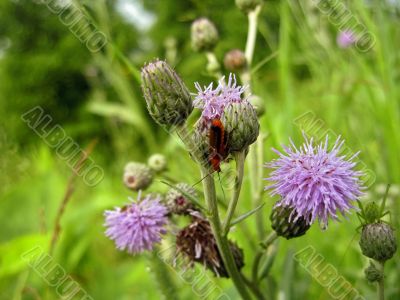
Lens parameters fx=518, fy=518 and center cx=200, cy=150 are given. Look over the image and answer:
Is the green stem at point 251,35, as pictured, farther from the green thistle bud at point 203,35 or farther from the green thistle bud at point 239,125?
the green thistle bud at point 239,125

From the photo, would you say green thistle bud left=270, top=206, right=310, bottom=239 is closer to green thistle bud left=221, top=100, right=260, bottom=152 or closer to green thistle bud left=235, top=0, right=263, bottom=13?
green thistle bud left=221, top=100, right=260, bottom=152

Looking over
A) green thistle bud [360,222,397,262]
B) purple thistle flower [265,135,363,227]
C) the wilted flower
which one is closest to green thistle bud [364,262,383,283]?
green thistle bud [360,222,397,262]

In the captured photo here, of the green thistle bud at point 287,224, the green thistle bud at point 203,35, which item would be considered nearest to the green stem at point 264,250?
the green thistle bud at point 287,224

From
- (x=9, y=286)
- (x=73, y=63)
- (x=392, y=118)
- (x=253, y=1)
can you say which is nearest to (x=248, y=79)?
(x=253, y=1)

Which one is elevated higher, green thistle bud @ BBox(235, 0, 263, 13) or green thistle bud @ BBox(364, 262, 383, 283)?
green thistle bud @ BBox(235, 0, 263, 13)

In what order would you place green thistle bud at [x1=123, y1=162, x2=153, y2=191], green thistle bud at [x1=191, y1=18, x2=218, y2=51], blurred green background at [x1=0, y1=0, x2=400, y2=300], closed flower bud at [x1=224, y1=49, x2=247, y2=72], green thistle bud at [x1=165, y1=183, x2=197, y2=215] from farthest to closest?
blurred green background at [x1=0, y1=0, x2=400, y2=300], green thistle bud at [x1=191, y1=18, x2=218, y2=51], closed flower bud at [x1=224, y1=49, x2=247, y2=72], green thistle bud at [x1=123, y1=162, x2=153, y2=191], green thistle bud at [x1=165, y1=183, x2=197, y2=215]

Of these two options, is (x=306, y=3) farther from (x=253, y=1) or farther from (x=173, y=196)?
(x=173, y=196)

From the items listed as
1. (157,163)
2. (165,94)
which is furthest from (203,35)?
(165,94)
